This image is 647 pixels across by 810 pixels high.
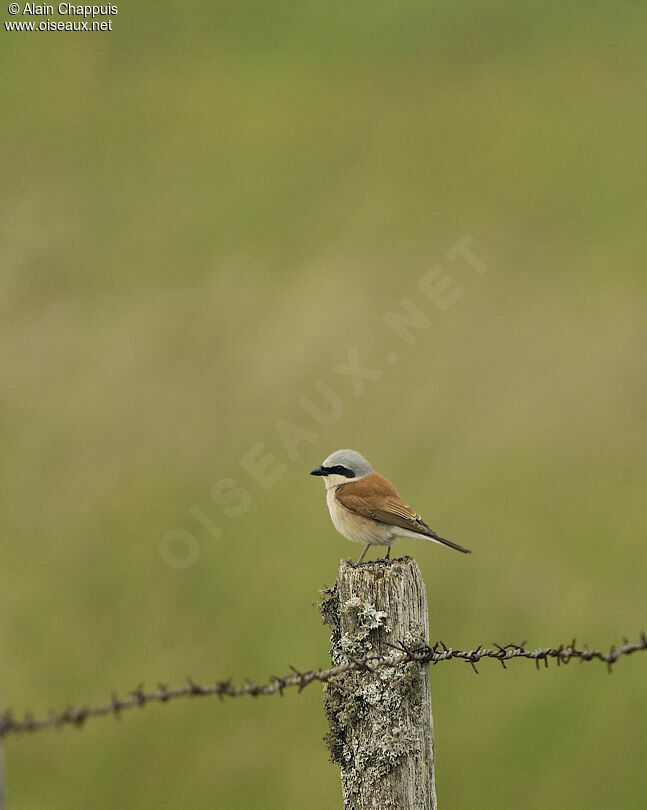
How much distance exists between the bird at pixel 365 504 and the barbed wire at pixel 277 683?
1390 mm

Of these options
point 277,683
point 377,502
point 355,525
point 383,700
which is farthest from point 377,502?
point 277,683

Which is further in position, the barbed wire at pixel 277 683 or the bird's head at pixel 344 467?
the bird's head at pixel 344 467

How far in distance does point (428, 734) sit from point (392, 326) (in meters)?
10.4

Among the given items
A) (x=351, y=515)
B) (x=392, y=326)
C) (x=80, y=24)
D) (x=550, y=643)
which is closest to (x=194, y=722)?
(x=550, y=643)

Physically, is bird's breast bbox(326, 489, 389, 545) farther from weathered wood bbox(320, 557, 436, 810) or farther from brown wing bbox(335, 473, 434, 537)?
weathered wood bbox(320, 557, 436, 810)

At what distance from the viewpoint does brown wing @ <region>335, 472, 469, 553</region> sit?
5.20 metres

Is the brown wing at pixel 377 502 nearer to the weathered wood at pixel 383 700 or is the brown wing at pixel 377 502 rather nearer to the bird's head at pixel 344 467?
the bird's head at pixel 344 467

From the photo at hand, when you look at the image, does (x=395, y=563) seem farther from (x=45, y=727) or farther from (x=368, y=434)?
(x=368, y=434)

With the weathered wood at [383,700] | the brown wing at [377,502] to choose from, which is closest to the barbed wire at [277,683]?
the weathered wood at [383,700]

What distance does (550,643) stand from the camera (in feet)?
31.9

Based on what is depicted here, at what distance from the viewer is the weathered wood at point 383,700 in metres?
3.59

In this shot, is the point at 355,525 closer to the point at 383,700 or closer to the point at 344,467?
the point at 344,467

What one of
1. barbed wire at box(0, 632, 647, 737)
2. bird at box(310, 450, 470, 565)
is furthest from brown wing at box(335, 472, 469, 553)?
barbed wire at box(0, 632, 647, 737)

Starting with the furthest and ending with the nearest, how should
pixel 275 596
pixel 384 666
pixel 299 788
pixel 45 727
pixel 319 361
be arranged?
pixel 319 361 → pixel 275 596 → pixel 299 788 → pixel 384 666 → pixel 45 727
